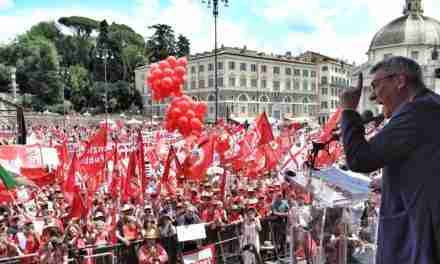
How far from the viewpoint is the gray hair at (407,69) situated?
88.7 inches

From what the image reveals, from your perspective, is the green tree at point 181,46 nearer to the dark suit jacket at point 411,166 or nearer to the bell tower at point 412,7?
the bell tower at point 412,7

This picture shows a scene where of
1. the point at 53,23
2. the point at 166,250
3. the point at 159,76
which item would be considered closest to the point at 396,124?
the point at 166,250

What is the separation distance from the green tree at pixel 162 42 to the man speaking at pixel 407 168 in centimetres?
9955

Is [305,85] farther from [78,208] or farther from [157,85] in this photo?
[78,208]

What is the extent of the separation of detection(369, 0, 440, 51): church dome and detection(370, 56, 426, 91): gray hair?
99.9m

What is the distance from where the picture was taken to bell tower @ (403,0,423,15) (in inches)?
3964

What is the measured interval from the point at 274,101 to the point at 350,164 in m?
94.0

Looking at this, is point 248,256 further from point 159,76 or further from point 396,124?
point 159,76

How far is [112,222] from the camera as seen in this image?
8898 millimetres

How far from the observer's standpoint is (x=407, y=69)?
2250 millimetres

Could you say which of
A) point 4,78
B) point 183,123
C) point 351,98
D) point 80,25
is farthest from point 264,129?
point 80,25

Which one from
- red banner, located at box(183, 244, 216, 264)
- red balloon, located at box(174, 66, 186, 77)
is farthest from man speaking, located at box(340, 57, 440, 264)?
red balloon, located at box(174, 66, 186, 77)

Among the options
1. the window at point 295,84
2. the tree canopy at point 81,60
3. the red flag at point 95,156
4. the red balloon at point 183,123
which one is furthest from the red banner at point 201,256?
the window at point 295,84

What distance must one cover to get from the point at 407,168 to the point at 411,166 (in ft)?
0.06
